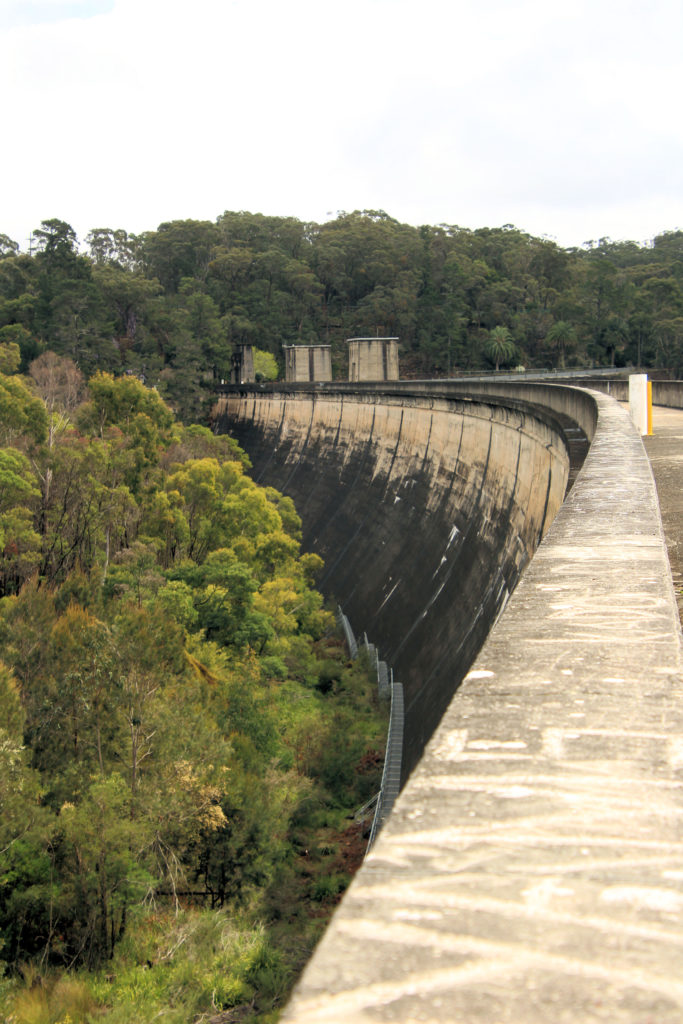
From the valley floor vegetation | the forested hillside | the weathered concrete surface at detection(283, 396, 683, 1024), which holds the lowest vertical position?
the valley floor vegetation

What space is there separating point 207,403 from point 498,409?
3228 cm

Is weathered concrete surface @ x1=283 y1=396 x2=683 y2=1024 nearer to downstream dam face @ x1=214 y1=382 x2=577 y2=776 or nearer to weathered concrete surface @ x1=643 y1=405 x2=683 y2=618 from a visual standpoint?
weathered concrete surface @ x1=643 y1=405 x2=683 y2=618

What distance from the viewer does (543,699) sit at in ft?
7.09

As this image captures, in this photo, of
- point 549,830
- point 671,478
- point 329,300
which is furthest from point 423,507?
point 329,300

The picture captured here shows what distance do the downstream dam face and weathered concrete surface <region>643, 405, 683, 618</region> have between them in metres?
1.11

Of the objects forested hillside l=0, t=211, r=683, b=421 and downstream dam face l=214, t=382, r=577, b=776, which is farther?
forested hillside l=0, t=211, r=683, b=421

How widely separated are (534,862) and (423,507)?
22374mm

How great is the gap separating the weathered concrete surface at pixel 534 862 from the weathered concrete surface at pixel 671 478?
2.52 m

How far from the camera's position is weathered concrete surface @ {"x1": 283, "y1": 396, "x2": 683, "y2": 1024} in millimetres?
1188

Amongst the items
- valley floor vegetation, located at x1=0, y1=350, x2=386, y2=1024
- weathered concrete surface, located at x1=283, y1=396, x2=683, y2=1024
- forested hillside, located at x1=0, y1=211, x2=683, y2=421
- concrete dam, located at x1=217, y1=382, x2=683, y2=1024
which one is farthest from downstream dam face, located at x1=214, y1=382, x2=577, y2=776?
forested hillside, located at x1=0, y1=211, x2=683, y2=421

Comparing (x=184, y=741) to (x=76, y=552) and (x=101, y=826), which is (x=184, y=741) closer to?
(x=101, y=826)

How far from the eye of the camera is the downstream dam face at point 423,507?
1502cm

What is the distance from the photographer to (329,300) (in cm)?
7031

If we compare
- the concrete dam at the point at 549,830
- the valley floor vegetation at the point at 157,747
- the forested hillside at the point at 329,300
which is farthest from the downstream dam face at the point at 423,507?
the forested hillside at the point at 329,300
